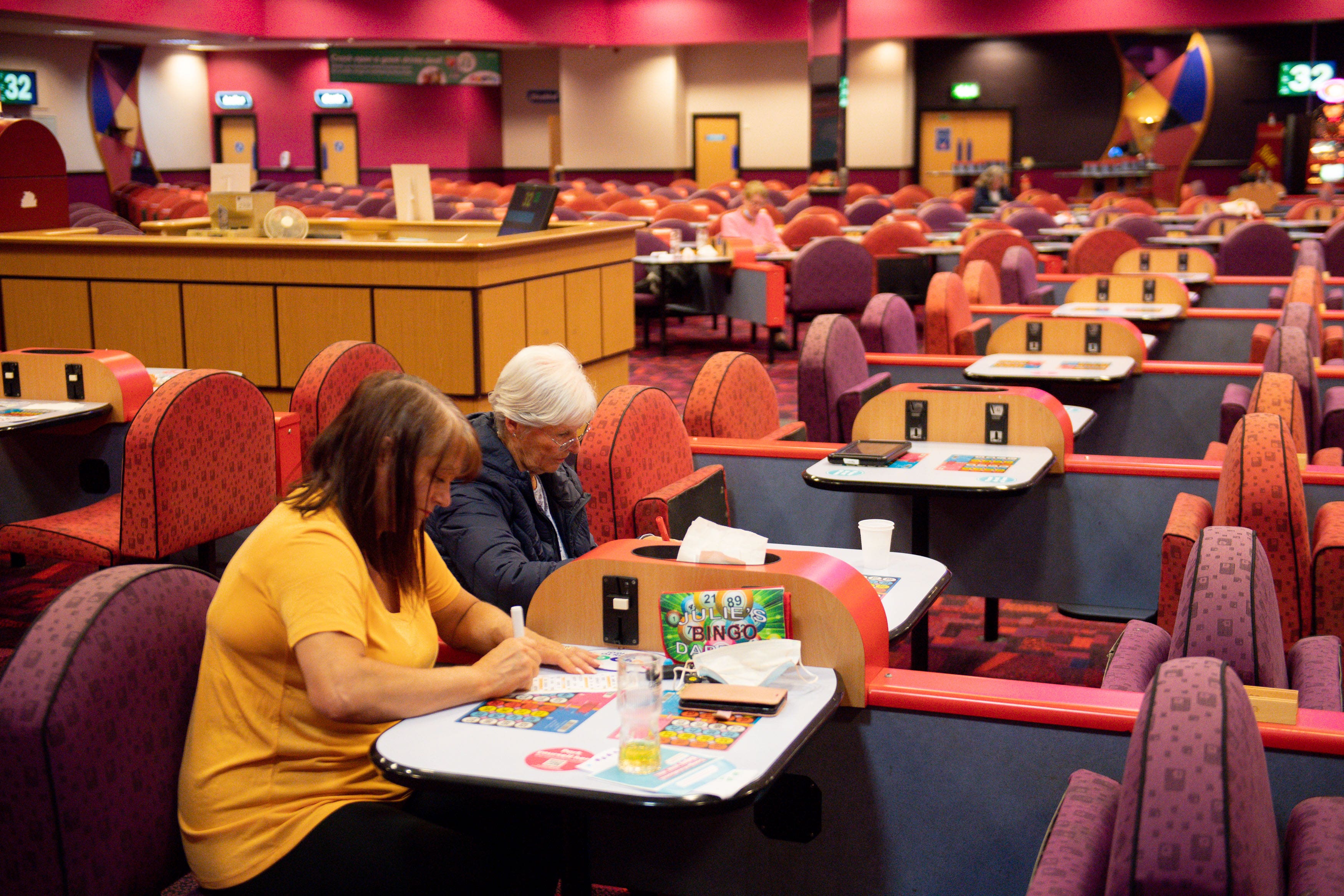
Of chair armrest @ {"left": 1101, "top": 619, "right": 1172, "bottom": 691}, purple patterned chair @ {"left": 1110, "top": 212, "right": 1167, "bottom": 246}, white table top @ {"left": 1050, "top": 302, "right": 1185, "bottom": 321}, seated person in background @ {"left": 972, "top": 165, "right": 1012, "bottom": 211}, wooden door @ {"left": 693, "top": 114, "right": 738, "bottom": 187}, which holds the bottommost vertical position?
chair armrest @ {"left": 1101, "top": 619, "right": 1172, "bottom": 691}


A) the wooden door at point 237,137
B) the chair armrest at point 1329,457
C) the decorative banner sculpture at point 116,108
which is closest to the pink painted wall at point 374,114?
the wooden door at point 237,137

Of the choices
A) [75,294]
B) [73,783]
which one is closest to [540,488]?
[73,783]

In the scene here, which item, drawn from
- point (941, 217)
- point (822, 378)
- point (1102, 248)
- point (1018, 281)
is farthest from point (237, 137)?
point (822, 378)

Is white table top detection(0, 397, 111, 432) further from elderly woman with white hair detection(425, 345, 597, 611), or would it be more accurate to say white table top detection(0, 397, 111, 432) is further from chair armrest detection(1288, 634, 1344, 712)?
chair armrest detection(1288, 634, 1344, 712)

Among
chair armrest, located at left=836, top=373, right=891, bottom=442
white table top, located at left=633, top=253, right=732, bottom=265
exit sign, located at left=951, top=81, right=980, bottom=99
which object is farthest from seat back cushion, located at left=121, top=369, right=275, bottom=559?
exit sign, located at left=951, top=81, right=980, bottom=99

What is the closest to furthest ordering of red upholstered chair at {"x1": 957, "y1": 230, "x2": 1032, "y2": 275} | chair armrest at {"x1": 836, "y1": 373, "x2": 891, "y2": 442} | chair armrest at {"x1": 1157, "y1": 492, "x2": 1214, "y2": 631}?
chair armrest at {"x1": 1157, "y1": 492, "x2": 1214, "y2": 631} < chair armrest at {"x1": 836, "y1": 373, "x2": 891, "y2": 442} < red upholstered chair at {"x1": 957, "y1": 230, "x2": 1032, "y2": 275}

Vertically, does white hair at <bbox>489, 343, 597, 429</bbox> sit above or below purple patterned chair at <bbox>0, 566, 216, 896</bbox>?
above

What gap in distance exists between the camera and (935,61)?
2178cm

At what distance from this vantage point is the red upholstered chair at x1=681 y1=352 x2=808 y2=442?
389cm

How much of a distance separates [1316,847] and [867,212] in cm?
1317

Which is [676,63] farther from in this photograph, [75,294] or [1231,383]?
[1231,383]

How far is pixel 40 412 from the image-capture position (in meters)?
3.90

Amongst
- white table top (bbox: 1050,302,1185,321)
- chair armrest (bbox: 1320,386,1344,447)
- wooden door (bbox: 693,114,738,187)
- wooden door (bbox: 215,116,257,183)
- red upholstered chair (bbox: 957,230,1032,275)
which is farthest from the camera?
wooden door (bbox: 215,116,257,183)

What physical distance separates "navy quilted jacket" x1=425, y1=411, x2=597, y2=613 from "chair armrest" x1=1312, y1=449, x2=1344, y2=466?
2386 millimetres
